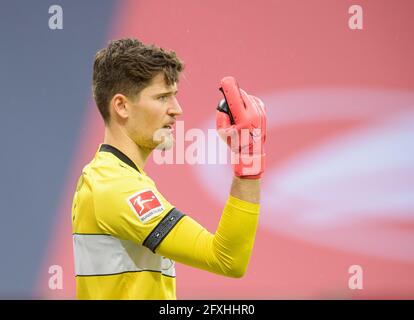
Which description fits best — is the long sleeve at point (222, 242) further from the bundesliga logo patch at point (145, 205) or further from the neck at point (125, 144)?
the neck at point (125, 144)

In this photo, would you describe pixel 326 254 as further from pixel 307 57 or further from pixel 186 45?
pixel 186 45

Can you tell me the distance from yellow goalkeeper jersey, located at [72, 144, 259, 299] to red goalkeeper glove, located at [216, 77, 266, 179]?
0.07 metres

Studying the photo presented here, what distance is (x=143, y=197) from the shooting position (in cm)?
143

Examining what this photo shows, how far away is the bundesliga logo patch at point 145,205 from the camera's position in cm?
141

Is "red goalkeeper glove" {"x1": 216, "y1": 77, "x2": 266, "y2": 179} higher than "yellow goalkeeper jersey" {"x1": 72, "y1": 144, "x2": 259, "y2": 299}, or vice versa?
"red goalkeeper glove" {"x1": 216, "y1": 77, "x2": 266, "y2": 179}

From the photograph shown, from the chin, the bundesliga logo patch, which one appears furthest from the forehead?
the bundesliga logo patch

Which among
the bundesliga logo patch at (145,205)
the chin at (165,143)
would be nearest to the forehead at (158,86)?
the chin at (165,143)

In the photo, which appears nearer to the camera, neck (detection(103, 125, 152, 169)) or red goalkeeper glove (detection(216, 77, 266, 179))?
red goalkeeper glove (detection(216, 77, 266, 179))

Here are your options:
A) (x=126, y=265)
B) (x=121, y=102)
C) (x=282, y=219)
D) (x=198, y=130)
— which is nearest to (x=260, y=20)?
(x=198, y=130)

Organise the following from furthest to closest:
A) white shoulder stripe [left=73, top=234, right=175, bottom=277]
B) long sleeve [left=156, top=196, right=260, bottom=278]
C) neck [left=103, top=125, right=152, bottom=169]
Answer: neck [left=103, top=125, right=152, bottom=169], white shoulder stripe [left=73, top=234, right=175, bottom=277], long sleeve [left=156, top=196, right=260, bottom=278]

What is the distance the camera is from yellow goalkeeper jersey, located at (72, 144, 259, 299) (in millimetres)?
1379

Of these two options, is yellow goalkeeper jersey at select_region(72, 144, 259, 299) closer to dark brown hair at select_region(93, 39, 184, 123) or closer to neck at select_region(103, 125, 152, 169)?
neck at select_region(103, 125, 152, 169)

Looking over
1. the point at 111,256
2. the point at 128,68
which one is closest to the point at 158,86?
the point at 128,68

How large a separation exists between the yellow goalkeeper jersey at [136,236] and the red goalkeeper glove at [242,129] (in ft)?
0.24
